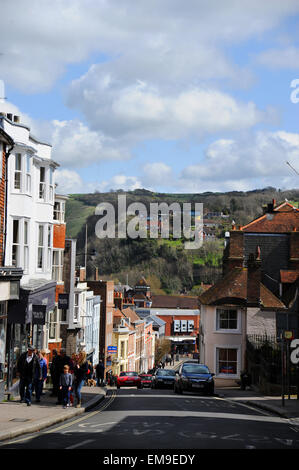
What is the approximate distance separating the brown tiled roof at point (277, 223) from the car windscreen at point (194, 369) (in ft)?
81.3

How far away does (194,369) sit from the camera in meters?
34.2

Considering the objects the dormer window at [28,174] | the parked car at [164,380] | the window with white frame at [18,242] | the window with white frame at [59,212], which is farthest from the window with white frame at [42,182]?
the parked car at [164,380]

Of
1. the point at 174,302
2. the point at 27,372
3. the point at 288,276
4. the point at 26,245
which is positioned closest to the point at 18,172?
the point at 26,245

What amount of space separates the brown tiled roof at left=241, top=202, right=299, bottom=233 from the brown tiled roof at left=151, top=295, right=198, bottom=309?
11316 centimetres

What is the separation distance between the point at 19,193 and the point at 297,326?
12.9 m

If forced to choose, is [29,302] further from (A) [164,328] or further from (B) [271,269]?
(A) [164,328]

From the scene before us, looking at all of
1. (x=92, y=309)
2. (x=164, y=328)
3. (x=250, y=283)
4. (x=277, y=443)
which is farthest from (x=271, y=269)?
(x=164, y=328)

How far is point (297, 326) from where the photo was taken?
2984 centimetres

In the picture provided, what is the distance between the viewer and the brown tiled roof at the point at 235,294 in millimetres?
47478

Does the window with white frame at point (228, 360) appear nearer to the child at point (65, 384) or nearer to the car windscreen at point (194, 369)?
the car windscreen at point (194, 369)

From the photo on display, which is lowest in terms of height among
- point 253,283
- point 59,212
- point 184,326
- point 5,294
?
point 184,326

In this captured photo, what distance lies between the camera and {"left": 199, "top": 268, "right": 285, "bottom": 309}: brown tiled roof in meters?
47.5

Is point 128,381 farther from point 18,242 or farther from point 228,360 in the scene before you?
point 18,242

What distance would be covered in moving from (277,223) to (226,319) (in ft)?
44.2
